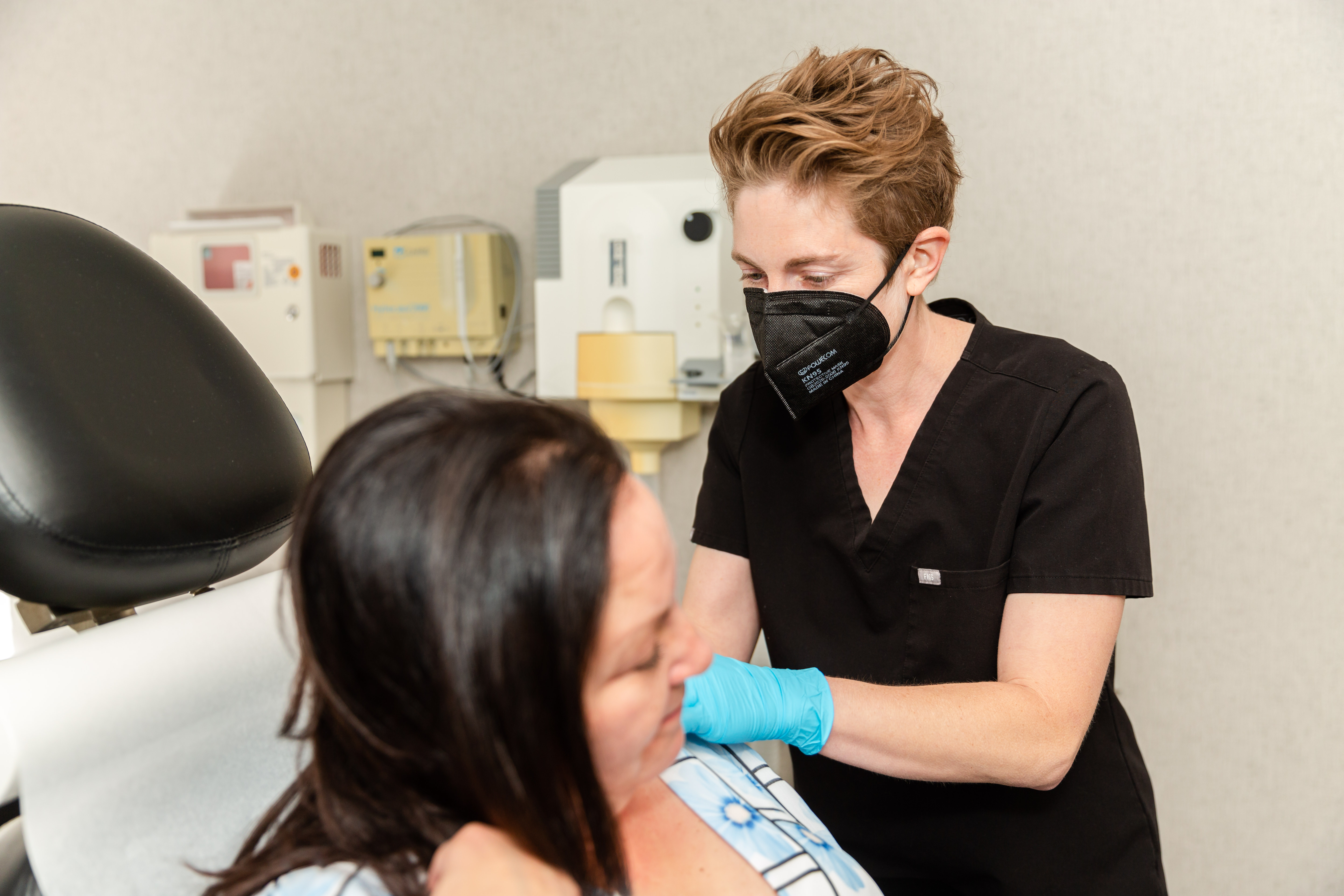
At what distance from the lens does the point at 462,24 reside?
74.4 inches

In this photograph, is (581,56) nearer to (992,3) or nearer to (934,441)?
(992,3)

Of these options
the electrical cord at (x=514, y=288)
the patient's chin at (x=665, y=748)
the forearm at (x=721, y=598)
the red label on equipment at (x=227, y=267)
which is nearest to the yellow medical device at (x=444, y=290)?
the electrical cord at (x=514, y=288)

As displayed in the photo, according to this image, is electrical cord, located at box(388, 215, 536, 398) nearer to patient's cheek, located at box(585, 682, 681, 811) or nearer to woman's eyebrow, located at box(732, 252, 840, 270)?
woman's eyebrow, located at box(732, 252, 840, 270)

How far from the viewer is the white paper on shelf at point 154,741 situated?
636mm

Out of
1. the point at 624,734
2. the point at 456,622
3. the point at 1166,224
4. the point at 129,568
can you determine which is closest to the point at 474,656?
the point at 456,622

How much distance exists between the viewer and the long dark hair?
56cm

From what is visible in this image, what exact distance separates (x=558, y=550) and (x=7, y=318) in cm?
47

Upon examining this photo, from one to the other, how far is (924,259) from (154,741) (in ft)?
3.10

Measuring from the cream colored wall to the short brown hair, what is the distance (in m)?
0.64

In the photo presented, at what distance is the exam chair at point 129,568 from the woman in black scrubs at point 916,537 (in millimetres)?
447

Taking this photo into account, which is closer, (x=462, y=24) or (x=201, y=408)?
(x=201, y=408)

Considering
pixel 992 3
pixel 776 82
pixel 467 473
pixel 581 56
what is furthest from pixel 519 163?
pixel 467 473

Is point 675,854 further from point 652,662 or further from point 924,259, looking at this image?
point 924,259

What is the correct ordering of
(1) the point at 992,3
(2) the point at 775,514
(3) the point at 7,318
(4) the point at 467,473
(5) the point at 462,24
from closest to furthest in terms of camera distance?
(4) the point at 467,473 < (3) the point at 7,318 < (2) the point at 775,514 < (1) the point at 992,3 < (5) the point at 462,24
